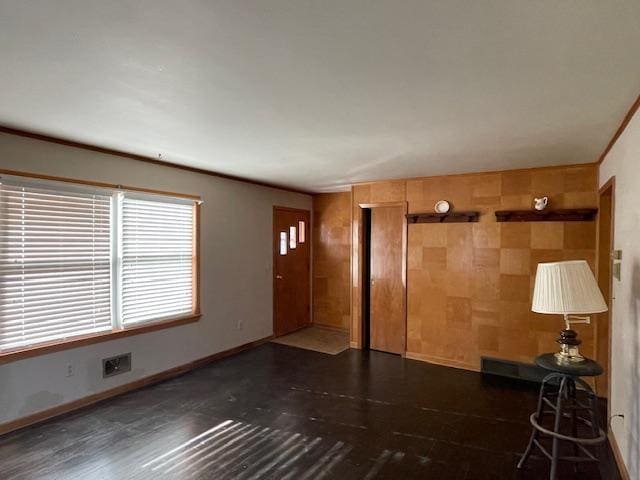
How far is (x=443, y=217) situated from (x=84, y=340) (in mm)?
4058

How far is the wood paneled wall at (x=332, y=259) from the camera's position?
252 inches

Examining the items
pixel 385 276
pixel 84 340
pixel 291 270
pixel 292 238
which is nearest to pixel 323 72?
pixel 84 340

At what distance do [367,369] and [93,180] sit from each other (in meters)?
3.57

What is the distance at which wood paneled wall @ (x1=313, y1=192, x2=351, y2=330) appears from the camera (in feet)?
21.0

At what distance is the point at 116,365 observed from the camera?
11.9 ft

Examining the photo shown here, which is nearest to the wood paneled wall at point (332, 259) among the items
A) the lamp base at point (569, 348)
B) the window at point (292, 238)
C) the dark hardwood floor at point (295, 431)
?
the window at point (292, 238)

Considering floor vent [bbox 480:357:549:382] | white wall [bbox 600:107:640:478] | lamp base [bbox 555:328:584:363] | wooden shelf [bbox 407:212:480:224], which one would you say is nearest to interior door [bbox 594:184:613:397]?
floor vent [bbox 480:357:549:382]

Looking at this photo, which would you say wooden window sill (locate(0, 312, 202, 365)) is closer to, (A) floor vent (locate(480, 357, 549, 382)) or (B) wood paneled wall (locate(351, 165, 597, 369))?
(B) wood paneled wall (locate(351, 165, 597, 369))

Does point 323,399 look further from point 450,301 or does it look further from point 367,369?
point 450,301

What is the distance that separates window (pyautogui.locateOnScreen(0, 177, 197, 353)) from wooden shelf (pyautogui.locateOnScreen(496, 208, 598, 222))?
3695mm

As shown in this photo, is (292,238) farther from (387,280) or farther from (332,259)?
(387,280)

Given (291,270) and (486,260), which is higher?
(486,260)

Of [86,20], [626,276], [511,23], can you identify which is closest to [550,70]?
[511,23]

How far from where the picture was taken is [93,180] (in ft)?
11.4
